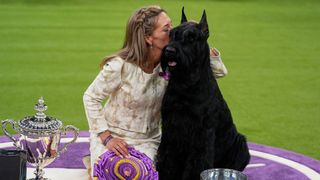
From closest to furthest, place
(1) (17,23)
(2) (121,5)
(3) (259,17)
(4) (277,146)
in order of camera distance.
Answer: (4) (277,146) < (1) (17,23) < (3) (259,17) < (2) (121,5)

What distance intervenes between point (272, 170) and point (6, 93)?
9.06ft

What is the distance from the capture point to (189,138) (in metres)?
3.66

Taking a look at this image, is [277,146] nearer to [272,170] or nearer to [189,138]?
[272,170]

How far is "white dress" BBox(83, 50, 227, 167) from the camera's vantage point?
12.6ft

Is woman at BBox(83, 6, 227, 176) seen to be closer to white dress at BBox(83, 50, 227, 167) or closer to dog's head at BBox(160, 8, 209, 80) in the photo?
white dress at BBox(83, 50, 227, 167)

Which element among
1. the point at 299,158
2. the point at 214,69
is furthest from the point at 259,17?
the point at 214,69

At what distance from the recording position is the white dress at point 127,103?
385 centimetres

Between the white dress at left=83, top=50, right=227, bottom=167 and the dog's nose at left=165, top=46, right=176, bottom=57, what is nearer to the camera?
the dog's nose at left=165, top=46, right=176, bottom=57

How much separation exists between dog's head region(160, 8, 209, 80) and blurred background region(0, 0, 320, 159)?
1.83 meters

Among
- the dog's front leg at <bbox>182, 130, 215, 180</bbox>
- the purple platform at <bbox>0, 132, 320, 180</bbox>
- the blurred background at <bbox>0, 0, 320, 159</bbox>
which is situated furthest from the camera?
the blurred background at <bbox>0, 0, 320, 159</bbox>

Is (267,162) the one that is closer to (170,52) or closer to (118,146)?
(118,146)

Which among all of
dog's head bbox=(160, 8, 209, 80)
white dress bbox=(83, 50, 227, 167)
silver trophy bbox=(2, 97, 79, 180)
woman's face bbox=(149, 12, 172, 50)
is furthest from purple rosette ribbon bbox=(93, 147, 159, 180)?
woman's face bbox=(149, 12, 172, 50)

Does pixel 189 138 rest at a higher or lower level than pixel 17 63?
higher

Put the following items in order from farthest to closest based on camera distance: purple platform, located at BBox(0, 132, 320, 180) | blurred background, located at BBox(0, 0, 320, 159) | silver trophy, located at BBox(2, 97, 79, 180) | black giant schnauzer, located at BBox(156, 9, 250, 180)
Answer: blurred background, located at BBox(0, 0, 320, 159), purple platform, located at BBox(0, 132, 320, 180), silver trophy, located at BBox(2, 97, 79, 180), black giant schnauzer, located at BBox(156, 9, 250, 180)
